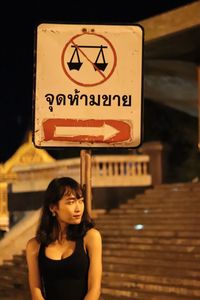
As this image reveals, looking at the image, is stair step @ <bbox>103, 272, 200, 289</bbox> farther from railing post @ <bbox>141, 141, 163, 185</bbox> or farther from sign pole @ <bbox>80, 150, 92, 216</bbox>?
sign pole @ <bbox>80, 150, 92, 216</bbox>

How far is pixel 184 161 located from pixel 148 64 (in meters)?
11.6

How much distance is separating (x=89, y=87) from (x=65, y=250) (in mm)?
827

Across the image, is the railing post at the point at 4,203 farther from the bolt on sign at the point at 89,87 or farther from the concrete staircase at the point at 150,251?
the bolt on sign at the point at 89,87

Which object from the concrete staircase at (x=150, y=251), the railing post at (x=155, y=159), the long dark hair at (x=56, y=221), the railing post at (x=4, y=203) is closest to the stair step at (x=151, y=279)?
the concrete staircase at (x=150, y=251)

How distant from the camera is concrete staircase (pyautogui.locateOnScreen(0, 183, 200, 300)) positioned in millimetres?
9523

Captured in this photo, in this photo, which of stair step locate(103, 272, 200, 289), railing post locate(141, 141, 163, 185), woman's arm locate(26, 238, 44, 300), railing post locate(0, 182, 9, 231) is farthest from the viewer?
railing post locate(0, 182, 9, 231)

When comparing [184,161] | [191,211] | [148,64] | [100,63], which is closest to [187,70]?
[148,64]

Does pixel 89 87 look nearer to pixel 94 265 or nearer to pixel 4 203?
pixel 94 265

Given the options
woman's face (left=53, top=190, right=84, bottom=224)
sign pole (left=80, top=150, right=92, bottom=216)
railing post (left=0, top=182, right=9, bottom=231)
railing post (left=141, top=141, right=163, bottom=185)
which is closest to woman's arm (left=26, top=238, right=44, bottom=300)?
woman's face (left=53, top=190, right=84, bottom=224)

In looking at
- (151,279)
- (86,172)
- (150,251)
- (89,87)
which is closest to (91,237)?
(86,172)

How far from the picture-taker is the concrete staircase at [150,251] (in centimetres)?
952

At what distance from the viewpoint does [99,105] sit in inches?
121

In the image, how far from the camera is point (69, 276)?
8.95 feet

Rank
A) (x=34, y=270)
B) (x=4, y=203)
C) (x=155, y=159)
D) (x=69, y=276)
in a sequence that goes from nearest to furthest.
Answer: (x=69, y=276), (x=34, y=270), (x=155, y=159), (x=4, y=203)
